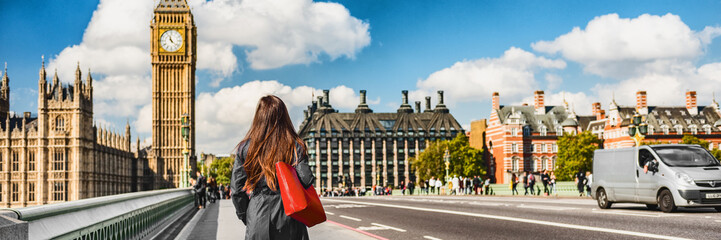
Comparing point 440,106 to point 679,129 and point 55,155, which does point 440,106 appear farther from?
point 55,155

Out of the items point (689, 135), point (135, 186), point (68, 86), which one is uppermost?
point (68, 86)

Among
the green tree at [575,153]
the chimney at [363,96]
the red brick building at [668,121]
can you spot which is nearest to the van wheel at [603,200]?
the green tree at [575,153]

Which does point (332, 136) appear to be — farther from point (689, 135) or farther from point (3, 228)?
point (3, 228)

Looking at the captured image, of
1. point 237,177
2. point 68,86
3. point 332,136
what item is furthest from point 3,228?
point 332,136

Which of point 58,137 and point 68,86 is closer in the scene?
point 58,137

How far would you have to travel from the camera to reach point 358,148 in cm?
14362

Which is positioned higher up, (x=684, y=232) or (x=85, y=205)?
(x=85, y=205)

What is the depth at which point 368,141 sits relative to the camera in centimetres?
14450

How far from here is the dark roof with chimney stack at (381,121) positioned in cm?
14350

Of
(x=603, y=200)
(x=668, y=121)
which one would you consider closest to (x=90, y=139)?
(x=668, y=121)

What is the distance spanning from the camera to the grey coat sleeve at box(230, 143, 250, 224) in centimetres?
509

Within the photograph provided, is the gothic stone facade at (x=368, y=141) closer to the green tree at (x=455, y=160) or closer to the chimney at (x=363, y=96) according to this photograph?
the chimney at (x=363, y=96)

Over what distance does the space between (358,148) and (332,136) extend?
609cm

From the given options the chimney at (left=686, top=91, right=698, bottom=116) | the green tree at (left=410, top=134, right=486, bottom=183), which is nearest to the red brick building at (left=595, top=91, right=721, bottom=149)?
the chimney at (left=686, top=91, right=698, bottom=116)
